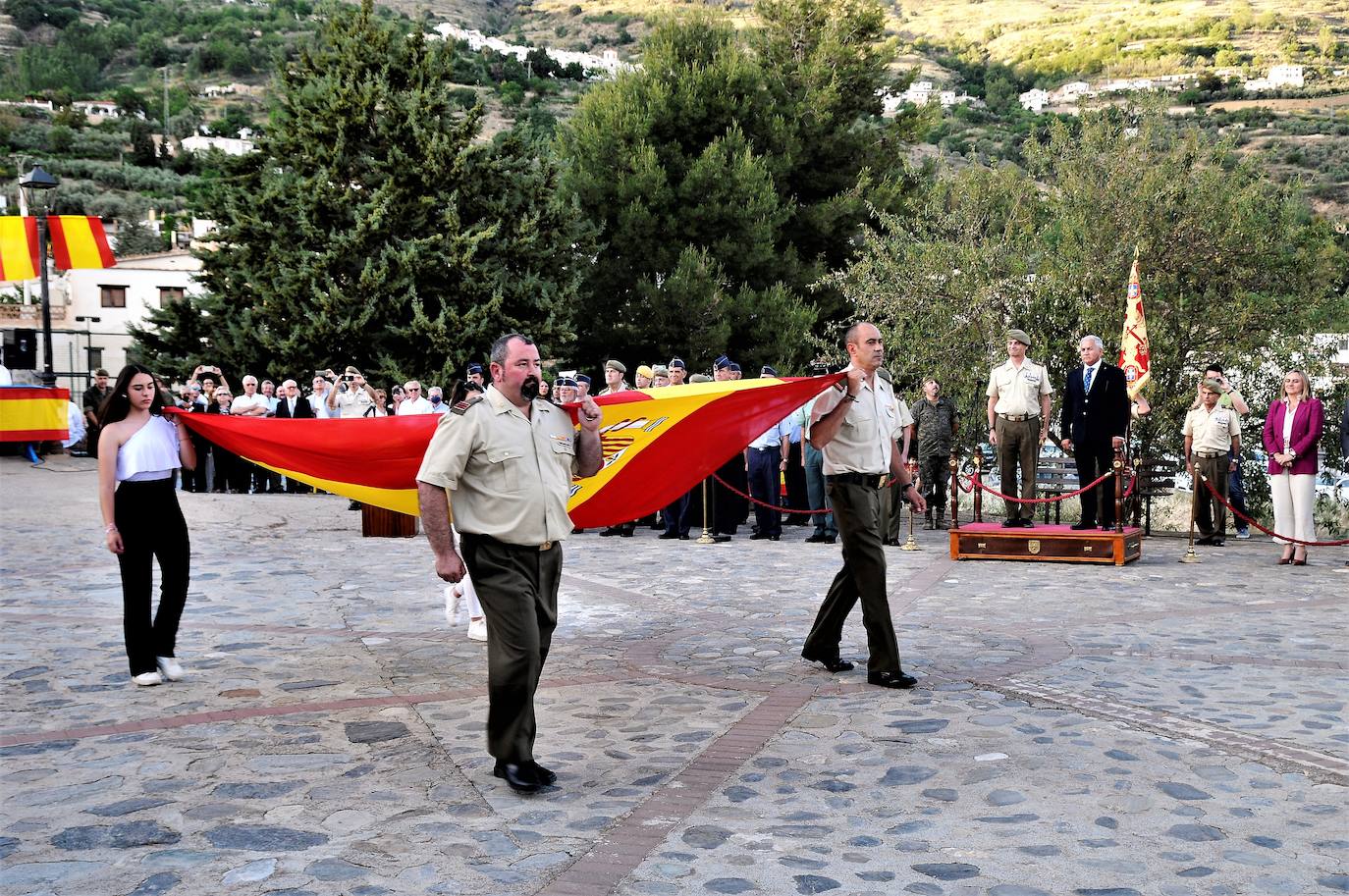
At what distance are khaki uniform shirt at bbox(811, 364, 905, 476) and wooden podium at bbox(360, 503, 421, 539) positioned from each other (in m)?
8.70

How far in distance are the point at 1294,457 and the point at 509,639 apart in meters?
10.6

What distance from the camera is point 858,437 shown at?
8070 millimetres

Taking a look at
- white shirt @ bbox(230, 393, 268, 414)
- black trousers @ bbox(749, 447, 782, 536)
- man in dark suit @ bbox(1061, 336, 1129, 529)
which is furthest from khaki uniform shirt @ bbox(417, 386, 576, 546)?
white shirt @ bbox(230, 393, 268, 414)

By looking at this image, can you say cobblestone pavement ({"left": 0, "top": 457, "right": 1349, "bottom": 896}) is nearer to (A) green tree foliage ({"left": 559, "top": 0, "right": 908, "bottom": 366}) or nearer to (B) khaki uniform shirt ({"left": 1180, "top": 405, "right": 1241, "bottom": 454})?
(B) khaki uniform shirt ({"left": 1180, "top": 405, "right": 1241, "bottom": 454})

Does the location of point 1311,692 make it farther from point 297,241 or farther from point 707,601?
point 297,241

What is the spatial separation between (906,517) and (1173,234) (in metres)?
5.62

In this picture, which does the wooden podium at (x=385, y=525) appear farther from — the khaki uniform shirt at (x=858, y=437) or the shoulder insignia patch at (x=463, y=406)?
the shoulder insignia patch at (x=463, y=406)

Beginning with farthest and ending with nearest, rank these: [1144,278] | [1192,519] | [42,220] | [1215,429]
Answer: [42,220] → [1144,278] → [1215,429] → [1192,519]

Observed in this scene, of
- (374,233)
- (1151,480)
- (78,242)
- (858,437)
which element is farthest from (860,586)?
(78,242)

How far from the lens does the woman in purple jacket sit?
13609 millimetres

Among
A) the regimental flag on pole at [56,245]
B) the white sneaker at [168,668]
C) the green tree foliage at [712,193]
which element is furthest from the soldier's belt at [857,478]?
the regimental flag on pole at [56,245]

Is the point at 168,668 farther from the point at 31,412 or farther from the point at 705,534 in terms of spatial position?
the point at 31,412

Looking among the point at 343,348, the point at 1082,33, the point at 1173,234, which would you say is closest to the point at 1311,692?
the point at 1173,234

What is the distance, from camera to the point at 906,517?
61.9 ft
